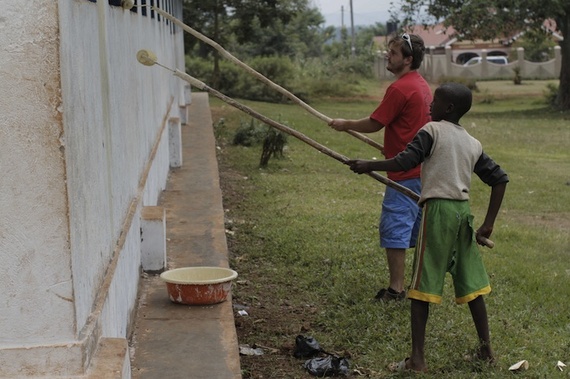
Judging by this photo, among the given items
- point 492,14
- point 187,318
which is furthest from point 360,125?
point 492,14

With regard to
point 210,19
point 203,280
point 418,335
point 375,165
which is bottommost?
point 418,335

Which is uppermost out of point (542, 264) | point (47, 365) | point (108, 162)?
point (108, 162)

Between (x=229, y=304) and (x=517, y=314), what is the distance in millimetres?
1926

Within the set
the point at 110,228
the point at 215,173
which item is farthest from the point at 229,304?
the point at 215,173

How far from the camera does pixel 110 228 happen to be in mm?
4246

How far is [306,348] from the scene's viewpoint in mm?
5363

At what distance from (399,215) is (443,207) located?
1.26 metres

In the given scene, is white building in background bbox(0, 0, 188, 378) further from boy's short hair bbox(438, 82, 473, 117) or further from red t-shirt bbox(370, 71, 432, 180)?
red t-shirt bbox(370, 71, 432, 180)

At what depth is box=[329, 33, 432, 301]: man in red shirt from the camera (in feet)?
19.5

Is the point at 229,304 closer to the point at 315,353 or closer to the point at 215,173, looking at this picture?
the point at 315,353

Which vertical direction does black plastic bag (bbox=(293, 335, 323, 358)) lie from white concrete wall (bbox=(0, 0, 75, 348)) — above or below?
below

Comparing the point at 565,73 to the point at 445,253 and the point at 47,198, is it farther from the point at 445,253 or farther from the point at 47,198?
the point at 47,198

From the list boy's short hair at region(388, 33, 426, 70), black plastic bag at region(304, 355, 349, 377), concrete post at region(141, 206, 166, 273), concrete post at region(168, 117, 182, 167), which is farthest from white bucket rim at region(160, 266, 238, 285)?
concrete post at region(168, 117, 182, 167)

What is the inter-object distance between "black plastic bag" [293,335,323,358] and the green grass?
0.53 feet
